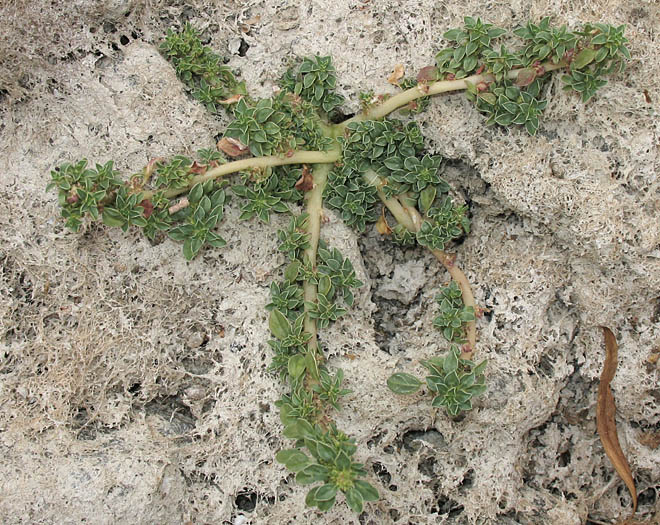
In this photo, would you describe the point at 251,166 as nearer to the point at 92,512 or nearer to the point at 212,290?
the point at 212,290

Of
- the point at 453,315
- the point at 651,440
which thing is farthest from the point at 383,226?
the point at 651,440

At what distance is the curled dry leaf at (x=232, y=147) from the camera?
306 centimetres

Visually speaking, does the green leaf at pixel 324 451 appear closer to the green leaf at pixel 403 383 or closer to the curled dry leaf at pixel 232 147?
the green leaf at pixel 403 383

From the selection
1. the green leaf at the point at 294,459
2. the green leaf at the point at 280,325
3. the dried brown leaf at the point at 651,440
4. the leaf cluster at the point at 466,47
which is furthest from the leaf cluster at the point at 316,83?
the dried brown leaf at the point at 651,440

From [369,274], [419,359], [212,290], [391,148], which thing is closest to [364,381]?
[419,359]

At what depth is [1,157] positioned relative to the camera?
3.15 m

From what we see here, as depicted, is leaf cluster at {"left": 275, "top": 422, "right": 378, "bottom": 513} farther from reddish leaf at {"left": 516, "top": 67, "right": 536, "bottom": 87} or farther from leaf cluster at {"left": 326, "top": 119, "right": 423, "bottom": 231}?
reddish leaf at {"left": 516, "top": 67, "right": 536, "bottom": 87}

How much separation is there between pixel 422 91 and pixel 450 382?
1.35 meters

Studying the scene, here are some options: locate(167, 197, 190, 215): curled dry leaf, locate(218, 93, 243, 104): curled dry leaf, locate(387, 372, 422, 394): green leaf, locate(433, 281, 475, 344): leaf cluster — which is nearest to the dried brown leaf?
locate(433, 281, 475, 344): leaf cluster

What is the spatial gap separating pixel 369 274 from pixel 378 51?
111 cm

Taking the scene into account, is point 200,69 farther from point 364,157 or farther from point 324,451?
point 324,451

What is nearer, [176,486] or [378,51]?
[176,486]

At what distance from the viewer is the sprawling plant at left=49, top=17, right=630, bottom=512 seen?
113 inches

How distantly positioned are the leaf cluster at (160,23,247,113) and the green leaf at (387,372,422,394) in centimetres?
155
